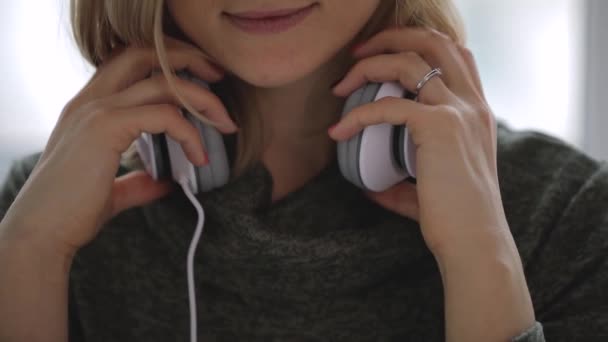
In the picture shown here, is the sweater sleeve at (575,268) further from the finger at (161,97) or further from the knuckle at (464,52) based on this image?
the finger at (161,97)

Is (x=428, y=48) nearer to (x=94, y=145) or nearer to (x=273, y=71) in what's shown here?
(x=273, y=71)

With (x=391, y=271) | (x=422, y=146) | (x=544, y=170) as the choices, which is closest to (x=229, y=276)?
(x=391, y=271)

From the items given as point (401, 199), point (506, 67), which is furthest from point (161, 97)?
point (506, 67)

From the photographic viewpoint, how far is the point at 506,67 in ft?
5.87

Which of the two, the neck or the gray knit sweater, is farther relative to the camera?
the neck

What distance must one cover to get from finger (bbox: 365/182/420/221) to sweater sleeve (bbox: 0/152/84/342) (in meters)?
0.51

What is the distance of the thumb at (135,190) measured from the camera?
1.07 meters

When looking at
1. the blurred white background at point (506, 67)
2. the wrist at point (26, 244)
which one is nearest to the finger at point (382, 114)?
the wrist at point (26, 244)

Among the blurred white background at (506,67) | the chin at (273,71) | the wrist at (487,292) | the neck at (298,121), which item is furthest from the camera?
the blurred white background at (506,67)

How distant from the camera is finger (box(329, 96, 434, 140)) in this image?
95cm

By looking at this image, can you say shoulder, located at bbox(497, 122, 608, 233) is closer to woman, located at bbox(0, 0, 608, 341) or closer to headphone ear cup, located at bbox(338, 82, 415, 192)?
woman, located at bbox(0, 0, 608, 341)

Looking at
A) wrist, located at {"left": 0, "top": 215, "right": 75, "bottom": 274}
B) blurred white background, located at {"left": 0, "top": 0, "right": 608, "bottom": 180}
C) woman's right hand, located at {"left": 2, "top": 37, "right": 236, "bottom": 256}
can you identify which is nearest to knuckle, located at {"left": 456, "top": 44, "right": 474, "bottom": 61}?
woman's right hand, located at {"left": 2, "top": 37, "right": 236, "bottom": 256}

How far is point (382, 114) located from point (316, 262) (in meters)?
0.24

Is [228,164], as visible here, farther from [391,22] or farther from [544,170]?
[544,170]
